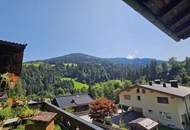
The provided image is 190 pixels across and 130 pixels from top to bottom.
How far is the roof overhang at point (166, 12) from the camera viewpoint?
1941 millimetres

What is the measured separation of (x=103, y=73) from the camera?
164125 mm

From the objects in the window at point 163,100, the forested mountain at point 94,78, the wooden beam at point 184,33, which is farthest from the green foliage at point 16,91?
the forested mountain at point 94,78

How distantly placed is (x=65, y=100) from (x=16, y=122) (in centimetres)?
4489

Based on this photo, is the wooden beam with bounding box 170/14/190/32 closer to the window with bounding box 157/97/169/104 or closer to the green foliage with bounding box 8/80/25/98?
the green foliage with bounding box 8/80/25/98

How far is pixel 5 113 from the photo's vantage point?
19.4ft

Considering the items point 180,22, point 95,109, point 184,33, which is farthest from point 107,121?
point 180,22

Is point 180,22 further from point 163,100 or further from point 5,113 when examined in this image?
point 163,100

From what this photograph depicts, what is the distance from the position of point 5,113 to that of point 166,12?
5249 millimetres

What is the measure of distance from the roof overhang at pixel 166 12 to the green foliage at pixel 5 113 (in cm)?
489

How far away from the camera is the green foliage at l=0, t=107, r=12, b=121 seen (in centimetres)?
579

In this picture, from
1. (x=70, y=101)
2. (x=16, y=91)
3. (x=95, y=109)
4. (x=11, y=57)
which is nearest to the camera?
(x=16, y=91)

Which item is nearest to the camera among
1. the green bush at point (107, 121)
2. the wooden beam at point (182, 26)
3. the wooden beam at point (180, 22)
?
the wooden beam at point (180, 22)

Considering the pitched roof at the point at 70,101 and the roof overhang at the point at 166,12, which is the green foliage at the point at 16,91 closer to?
the roof overhang at the point at 166,12

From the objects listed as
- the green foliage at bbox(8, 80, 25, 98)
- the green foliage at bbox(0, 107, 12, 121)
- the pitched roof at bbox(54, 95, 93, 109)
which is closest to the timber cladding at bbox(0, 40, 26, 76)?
the green foliage at bbox(8, 80, 25, 98)
